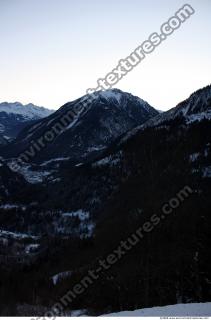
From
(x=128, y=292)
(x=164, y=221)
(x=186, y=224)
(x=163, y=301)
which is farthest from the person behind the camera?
(x=164, y=221)

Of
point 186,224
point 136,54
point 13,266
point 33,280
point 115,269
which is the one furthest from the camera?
point 13,266

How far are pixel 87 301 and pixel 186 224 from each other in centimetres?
7477

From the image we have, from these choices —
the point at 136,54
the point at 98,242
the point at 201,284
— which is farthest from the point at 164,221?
the point at 136,54

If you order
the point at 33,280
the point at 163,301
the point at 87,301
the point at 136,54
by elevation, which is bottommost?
the point at 163,301

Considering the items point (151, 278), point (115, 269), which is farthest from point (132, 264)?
point (151, 278)

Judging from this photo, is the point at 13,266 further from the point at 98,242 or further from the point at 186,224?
the point at 186,224

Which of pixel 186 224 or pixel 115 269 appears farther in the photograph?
pixel 186 224

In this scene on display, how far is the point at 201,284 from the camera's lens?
257 feet

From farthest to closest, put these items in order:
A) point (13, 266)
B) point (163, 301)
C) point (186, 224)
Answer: point (13, 266) < point (186, 224) < point (163, 301)

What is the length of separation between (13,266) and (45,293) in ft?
206

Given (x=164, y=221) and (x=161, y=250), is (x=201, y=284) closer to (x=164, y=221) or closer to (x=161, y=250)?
(x=161, y=250)

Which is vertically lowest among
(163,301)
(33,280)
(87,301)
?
(163,301)

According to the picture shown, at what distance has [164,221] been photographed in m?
175

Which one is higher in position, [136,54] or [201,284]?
[136,54]
